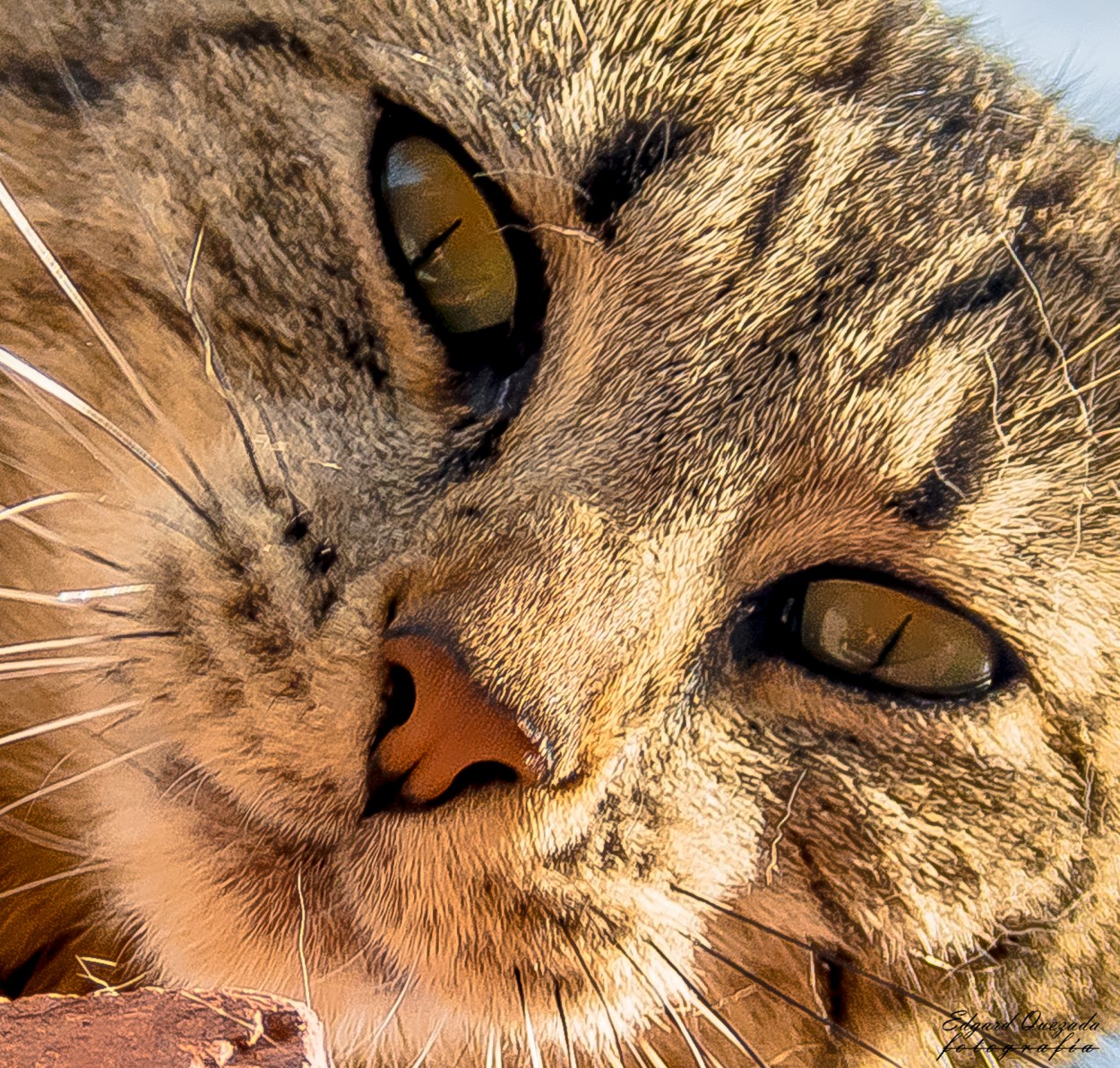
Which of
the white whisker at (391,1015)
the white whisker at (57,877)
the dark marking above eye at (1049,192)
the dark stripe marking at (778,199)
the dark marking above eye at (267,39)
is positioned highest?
the dark marking above eye at (267,39)

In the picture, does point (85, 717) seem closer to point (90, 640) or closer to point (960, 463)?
point (90, 640)

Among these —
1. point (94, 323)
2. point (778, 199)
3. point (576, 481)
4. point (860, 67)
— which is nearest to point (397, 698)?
point (576, 481)

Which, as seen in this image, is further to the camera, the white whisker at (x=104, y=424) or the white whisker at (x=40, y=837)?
the white whisker at (x=40, y=837)

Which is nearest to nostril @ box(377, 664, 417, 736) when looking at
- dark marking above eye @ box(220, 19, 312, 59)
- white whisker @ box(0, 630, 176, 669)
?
white whisker @ box(0, 630, 176, 669)

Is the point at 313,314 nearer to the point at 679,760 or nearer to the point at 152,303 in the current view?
the point at 152,303

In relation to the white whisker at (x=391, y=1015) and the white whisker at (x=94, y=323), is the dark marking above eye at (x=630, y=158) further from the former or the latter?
the white whisker at (x=391, y=1015)

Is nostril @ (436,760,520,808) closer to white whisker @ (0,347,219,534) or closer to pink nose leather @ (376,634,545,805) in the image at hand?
pink nose leather @ (376,634,545,805)

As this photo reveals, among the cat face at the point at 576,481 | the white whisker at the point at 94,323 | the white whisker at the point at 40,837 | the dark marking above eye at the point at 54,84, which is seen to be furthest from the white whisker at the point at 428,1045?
the dark marking above eye at the point at 54,84
